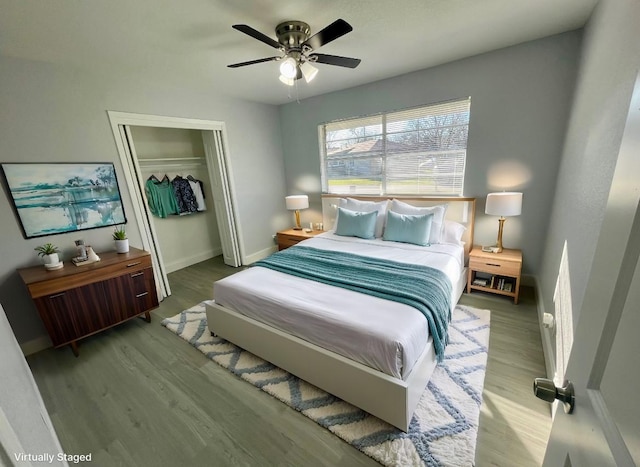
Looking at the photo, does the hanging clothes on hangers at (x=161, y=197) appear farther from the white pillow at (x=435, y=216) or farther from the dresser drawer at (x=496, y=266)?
the dresser drawer at (x=496, y=266)

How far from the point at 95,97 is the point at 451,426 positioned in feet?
13.3

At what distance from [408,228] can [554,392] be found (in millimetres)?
2372

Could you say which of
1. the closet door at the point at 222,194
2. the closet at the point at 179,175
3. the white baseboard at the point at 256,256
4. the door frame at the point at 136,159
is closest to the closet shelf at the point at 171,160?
the closet at the point at 179,175

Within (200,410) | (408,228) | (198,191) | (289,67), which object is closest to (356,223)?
(408,228)

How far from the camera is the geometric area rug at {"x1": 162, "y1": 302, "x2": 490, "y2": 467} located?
1.40 meters

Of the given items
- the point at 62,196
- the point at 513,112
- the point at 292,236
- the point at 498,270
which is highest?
the point at 513,112

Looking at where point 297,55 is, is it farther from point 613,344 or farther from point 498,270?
point 498,270

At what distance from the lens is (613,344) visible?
0.49 meters

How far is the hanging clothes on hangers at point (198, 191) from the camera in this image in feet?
13.8

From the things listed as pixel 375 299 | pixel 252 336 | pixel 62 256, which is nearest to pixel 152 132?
pixel 62 256

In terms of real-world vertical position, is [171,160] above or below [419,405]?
above

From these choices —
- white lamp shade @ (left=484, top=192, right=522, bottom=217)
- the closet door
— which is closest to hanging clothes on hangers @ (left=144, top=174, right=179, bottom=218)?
the closet door

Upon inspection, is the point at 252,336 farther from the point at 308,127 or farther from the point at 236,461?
the point at 308,127

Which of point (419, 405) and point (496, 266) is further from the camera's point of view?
point (496, 266)
